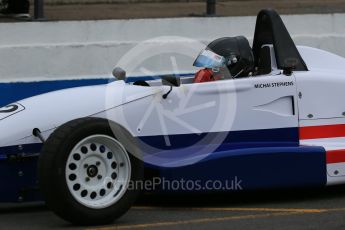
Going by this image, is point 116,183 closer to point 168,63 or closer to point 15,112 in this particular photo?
point 15,112

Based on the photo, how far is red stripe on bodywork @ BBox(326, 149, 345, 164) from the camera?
24.5ft

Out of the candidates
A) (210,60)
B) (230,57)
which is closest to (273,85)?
(230,57)

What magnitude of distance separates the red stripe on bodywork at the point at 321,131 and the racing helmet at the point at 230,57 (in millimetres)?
735

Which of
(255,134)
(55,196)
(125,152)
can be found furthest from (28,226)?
(255,134)

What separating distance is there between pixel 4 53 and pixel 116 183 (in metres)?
3.96

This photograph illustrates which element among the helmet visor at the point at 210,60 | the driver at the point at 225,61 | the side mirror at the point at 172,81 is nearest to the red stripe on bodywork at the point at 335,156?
the driver at the point at 225,61

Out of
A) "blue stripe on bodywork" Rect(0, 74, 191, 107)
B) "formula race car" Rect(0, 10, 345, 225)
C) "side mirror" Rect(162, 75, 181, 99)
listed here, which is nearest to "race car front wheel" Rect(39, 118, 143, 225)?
"formula race car" Rect(0, 10, 345, 225)

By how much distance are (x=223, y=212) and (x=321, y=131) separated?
1230mm

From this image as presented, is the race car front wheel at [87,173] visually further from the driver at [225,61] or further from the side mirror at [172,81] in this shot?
the driver at [225,61]

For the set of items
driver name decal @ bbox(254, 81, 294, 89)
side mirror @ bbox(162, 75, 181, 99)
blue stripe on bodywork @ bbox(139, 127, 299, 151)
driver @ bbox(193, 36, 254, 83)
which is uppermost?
driver @ bbox(193, 36, 254, 83)

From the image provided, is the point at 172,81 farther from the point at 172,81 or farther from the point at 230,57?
the point at 230,57

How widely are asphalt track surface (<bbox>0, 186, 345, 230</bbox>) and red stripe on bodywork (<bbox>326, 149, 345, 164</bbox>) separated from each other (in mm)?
357

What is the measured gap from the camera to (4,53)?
10070 millimetres

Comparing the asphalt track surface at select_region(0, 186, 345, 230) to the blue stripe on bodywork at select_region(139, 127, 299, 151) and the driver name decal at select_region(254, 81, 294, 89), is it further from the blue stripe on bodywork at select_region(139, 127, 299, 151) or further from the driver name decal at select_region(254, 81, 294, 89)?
the driver name decal at select_region(254, 81, 294, 89)
